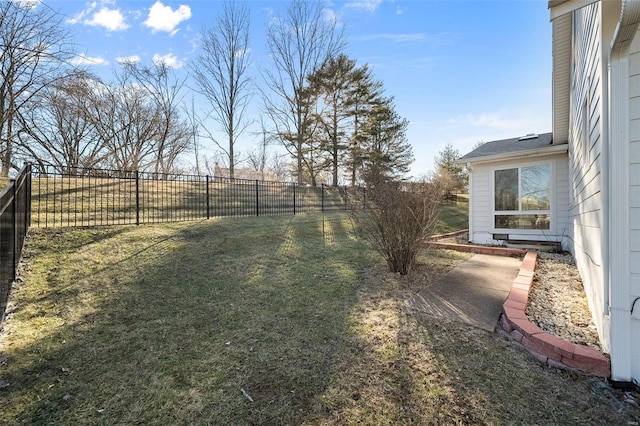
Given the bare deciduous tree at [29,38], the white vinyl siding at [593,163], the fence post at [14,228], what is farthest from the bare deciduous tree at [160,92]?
the white vinyl siding at [593,163]

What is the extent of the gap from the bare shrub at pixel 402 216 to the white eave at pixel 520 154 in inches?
158

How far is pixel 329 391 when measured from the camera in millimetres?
1983

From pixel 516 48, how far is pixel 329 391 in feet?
31.3

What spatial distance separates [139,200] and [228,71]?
12933mm

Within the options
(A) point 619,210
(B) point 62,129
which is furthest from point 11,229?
(B) point 62,129

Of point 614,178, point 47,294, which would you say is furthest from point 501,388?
point 47,294

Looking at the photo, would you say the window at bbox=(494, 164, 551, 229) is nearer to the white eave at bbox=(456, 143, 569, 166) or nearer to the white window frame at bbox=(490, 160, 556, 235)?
the white window frame at bbox=(490, 160, 556, 235)

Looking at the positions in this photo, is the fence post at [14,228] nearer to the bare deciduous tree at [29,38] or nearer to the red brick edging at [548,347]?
the bare deciduous tree at [29,38]

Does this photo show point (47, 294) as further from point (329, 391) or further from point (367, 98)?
point (367, 98)

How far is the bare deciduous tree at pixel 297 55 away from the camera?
1775 centimetres

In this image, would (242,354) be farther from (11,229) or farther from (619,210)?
(11,229)

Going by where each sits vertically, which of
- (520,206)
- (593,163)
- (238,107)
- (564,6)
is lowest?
(520,206)

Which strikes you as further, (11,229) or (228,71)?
(228,71)

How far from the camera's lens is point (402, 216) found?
4352 millimetres
